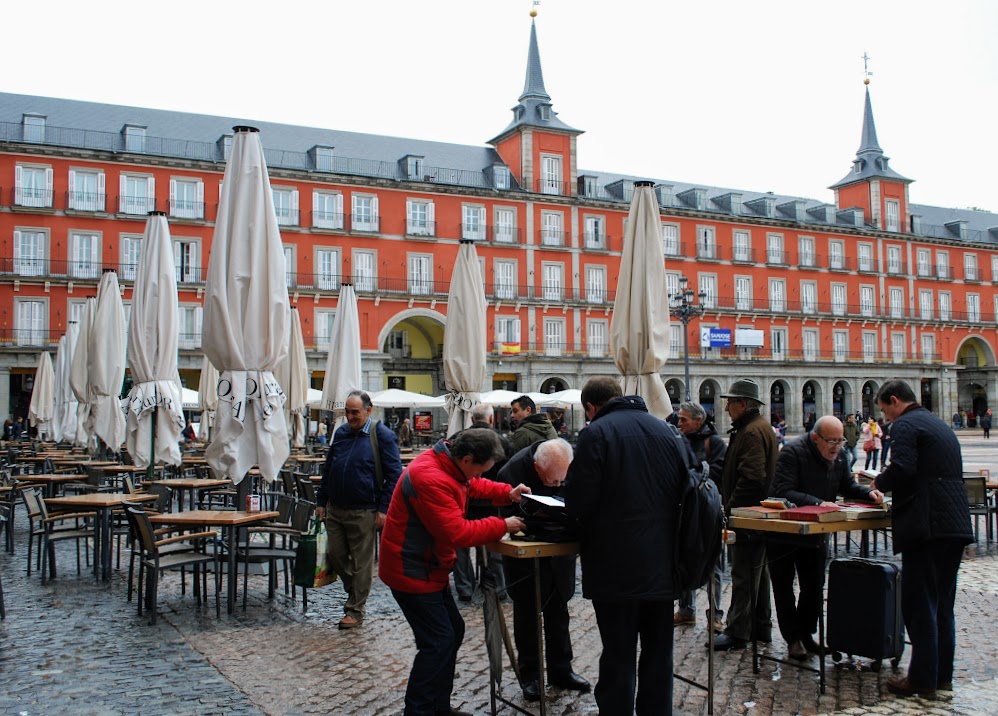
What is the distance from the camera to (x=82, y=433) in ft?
55.8

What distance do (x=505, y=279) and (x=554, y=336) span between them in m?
4.01

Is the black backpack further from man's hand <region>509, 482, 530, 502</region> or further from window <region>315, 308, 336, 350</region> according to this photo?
window <region>315, 308, 336, 350</region>

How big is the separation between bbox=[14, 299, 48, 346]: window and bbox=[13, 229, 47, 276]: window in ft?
4.23

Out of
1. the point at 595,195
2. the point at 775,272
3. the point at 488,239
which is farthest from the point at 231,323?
the point at 775,272

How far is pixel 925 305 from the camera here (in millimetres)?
57875

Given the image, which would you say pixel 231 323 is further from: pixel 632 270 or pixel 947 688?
pixel 947 688

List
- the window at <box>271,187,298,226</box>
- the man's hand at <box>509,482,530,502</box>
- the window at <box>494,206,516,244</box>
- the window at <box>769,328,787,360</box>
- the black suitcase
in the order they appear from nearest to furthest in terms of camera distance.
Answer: the man's hand at <box>509,482,530,502</box> → the black suitcase → the window at <box>271,187,298,226</box> → the window at <box>494,206,516,244</box> → the window at <box>769,328,787,360</box>

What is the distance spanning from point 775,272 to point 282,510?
48938 mm

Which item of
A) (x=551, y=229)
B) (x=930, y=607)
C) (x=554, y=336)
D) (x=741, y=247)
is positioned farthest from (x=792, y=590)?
(x=741, y=247)

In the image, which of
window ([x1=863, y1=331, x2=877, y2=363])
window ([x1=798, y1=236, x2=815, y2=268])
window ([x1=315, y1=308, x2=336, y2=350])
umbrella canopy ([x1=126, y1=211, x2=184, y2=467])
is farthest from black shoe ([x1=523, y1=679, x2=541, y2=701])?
window ([x1=863, y1=331, x2=877, y2=363])

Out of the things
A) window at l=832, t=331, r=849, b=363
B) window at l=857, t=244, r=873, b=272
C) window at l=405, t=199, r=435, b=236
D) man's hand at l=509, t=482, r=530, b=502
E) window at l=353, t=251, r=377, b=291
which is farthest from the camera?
window at l=857, t=244, r=873, b=272

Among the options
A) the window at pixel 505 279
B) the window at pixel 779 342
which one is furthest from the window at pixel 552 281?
the window at pixel 779 342

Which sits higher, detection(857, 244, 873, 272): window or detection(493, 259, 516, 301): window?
detection(857, 244, 873, 272): window

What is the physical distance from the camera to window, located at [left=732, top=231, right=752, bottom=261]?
170 feet
